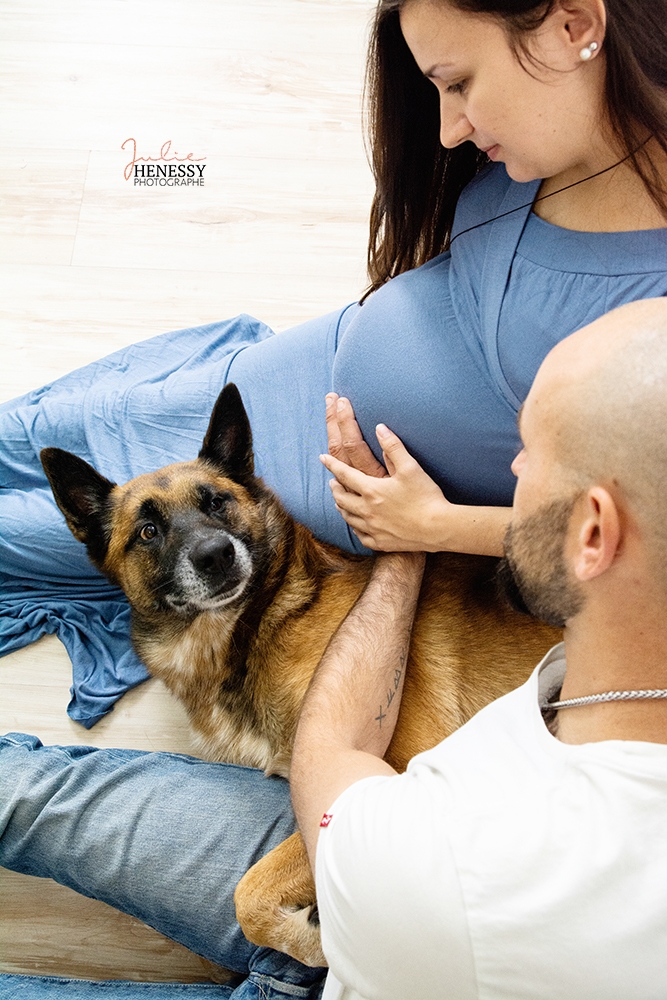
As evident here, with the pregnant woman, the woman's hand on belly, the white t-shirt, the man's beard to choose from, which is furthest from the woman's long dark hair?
the white t-shirt

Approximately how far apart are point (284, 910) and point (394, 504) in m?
0.83

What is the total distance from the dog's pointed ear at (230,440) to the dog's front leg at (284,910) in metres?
0.91

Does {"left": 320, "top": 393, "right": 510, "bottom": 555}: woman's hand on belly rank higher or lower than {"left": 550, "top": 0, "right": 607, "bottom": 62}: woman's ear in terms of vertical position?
lower

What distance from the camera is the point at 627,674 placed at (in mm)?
1114

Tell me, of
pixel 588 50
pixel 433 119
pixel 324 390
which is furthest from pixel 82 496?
pixel 588 50

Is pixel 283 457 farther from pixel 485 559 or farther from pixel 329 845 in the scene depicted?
pixel 329 845

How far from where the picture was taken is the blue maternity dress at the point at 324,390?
159 centimetres

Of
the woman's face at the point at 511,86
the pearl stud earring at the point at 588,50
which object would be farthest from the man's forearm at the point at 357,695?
the pearl stud earring at the point at 588,50

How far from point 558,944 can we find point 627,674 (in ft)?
1.11

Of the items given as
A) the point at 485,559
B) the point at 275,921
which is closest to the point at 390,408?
the point at 485,559

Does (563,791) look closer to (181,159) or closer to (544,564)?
(544,564)

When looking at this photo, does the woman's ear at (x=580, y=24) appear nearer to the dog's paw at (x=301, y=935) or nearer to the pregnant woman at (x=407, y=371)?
the pregnant woman at (x=407, y=371)

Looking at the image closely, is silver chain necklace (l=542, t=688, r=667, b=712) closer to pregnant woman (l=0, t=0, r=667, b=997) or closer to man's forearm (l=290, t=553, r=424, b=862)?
man's forearm (l=290, t=553, r=424, b=862)

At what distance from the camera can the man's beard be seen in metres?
1.14
